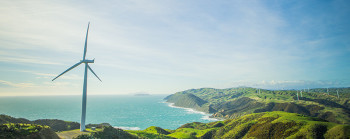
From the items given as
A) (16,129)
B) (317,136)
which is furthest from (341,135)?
(16,129)

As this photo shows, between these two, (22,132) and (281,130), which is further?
(281,130)

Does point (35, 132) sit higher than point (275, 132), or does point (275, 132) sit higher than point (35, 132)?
point (35, 132)

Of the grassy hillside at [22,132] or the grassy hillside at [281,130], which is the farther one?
the grassy hillside at [281,130]

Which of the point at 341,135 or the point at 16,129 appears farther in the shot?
the point at 341,135

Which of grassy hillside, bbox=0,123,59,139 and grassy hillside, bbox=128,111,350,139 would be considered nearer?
grassy hillside, bbox=0,123,59,139

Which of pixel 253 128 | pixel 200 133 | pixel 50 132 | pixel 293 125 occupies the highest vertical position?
pixel 50 132

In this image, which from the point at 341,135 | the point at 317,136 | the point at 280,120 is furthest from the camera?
the point at 280,120

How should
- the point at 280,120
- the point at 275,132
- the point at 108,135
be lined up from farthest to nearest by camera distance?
the point at 280,120, the point at 275,132, the point at 108,135

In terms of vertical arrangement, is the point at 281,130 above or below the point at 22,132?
below

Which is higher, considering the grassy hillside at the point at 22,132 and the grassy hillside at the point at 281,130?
the grassy hillside at the point at 22,132

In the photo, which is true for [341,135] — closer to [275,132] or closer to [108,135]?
[275,132]

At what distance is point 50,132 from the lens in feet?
128

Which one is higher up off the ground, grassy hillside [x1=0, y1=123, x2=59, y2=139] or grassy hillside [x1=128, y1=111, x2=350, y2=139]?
grassy hillside [x1=0, y1=123, x2=59, y2=139]

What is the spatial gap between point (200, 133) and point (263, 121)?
48.0 meters
